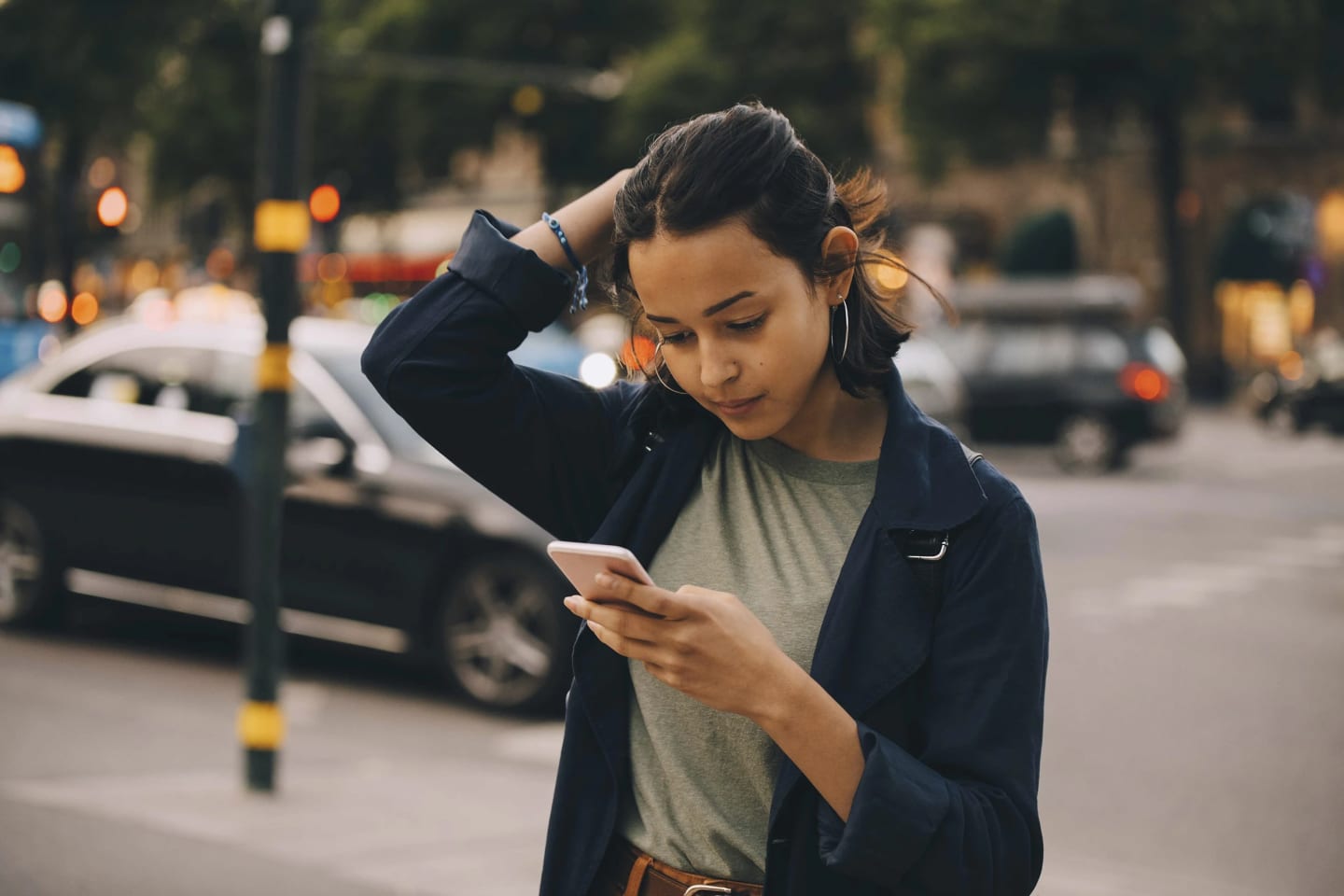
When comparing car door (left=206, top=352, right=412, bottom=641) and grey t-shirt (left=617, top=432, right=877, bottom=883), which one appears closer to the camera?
grey t-shirt (left=617, top=432, right=877, bottom=883)

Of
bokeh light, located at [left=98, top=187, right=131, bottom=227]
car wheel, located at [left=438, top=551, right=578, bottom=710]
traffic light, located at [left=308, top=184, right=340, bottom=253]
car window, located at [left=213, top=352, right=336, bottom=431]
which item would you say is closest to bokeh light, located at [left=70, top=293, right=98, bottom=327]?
traffic light, located at [left=308, top=184, right=340, bottom=253]

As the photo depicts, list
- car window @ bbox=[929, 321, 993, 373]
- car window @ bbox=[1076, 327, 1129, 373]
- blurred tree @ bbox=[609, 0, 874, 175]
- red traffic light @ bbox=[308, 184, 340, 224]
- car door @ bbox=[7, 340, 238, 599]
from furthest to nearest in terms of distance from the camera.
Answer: blurred tree @ bbox=[609, 0, 874, 175], car window @ bbox=[929, 321, 993, 373], car window @ bbox=[1076, 327, 1129, 373], red traffic light @ bbox=[308, 184, 340, 224], car door @ bbox=[7, 340, 238, 599]

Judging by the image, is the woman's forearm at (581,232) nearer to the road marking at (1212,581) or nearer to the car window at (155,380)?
the car window at (155,380)

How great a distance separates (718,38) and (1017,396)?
67.6 feet

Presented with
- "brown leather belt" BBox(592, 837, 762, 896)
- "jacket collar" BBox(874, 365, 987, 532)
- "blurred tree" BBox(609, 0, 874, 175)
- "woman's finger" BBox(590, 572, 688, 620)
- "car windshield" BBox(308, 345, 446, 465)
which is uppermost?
"blurred tree" BBox(609, 0, 874, 175)

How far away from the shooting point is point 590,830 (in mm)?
1922

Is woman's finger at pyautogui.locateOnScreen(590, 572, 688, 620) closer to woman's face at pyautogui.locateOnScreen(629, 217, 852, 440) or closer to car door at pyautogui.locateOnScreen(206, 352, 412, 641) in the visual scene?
woman's face at pyautogui.locateOnScreen(629, 217, 852, 440)

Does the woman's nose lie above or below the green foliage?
below

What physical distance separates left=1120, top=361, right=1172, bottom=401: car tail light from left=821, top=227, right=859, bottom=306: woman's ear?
1904 centimetres

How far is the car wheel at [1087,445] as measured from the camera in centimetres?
2042

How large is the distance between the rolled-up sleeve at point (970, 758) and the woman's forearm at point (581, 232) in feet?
2.16

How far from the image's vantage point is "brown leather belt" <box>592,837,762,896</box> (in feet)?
6.00

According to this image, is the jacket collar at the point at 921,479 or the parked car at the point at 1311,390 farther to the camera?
the parked car at the point at 1311,390

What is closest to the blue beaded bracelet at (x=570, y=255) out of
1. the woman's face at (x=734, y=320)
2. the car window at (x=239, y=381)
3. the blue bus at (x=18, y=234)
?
the woman's face at (x=734, y=320)
